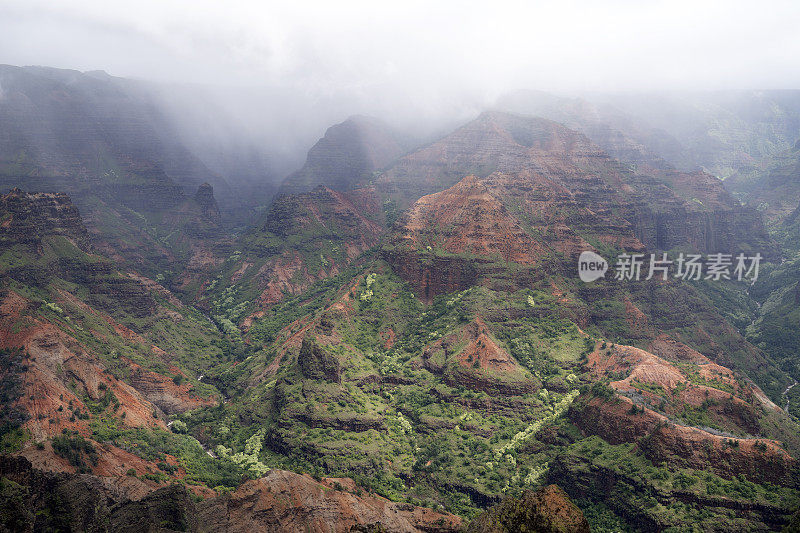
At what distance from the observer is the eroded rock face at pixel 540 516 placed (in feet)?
109

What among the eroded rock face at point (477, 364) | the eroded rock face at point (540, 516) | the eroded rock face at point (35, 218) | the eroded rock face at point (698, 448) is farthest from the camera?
the eroded rock face at point (35, 218)

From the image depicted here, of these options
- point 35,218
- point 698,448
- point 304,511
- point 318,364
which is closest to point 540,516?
point 304,511

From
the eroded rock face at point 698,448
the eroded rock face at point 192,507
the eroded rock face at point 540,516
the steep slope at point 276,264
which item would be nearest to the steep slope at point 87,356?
the eroded rock face at point 192,507

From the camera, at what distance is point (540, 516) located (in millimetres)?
34250

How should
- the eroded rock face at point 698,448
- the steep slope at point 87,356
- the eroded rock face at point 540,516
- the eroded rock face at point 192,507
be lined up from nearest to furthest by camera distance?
the eroded rock face at point 540,516 → the eroded rock face at point 192,507 → the eroded rock face at point 698,448 → the steep slope at point 87,356

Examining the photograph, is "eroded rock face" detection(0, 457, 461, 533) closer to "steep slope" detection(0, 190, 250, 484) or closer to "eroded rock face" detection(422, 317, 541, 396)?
"steep slope" detection(0, 190, 250, 484)

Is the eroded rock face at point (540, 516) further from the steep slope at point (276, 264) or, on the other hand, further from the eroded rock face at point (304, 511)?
the steep slope at point (276, 264)

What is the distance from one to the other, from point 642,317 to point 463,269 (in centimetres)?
5023

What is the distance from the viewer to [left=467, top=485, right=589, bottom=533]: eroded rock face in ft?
109

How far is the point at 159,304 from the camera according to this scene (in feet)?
477

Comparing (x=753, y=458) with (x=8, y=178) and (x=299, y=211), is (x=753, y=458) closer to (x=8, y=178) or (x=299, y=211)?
(x=299, y=211)

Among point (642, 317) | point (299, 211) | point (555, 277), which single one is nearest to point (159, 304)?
point (299, 211)

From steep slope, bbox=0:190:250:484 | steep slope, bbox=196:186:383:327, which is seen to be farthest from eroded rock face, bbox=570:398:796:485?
steep slope, bbox=196:186:383:327

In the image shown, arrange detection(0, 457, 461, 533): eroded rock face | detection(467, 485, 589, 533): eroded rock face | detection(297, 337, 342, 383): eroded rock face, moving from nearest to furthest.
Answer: detection(467, 485, 589, 533): eroded rock face
detection(0, 457, 461, 533): eroded rock face
detection(297, 337, 342, 383): eroded rock face
